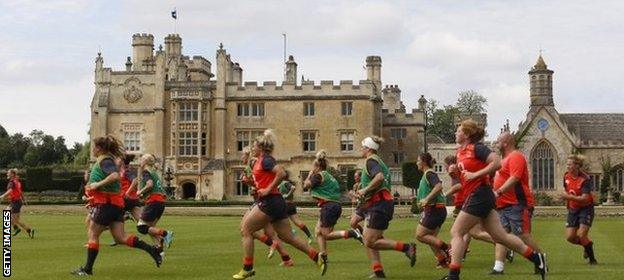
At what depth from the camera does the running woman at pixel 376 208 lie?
15.4 metres

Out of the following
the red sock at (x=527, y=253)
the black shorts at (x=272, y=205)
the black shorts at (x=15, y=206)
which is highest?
the black shorts at (x=272, y=205)

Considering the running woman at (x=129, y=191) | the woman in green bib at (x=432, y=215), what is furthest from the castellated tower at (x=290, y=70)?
the woman in green bib at (x=432, y=215)

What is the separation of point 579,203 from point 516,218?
111 inches

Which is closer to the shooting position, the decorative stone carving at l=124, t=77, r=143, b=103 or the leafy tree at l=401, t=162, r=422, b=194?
the leafy tree at l=401, t=162, r=422, b=194

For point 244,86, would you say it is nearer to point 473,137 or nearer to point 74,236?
point 74,236

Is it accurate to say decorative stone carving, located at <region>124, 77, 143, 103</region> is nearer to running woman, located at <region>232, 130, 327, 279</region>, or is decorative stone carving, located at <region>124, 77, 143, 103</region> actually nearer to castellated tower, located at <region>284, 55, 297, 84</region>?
castellated tower, located at <region>284, 55, 297, 84</region>

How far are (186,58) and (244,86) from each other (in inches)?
458

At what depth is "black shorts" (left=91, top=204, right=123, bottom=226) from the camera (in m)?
15.6

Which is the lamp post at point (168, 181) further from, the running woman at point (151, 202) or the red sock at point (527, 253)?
the red sock at point (527, 253)

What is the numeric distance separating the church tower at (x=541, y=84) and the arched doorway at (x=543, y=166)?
4.73 meters

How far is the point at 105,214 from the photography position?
15656 mm

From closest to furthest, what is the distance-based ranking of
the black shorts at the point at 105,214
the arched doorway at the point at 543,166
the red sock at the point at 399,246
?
Answer: the red sock at the point at 399,246 < the black shorts at the point at 105,214 < the arched doorway at the point at 543,166

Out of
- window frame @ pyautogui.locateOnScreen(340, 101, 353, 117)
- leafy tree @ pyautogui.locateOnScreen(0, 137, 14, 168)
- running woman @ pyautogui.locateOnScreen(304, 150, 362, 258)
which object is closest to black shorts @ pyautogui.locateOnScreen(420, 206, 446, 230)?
running woman @ pyautogui.locateOnScreen(304, 150, 362, 258)

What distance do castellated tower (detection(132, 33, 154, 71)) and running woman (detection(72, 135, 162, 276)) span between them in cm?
7822
